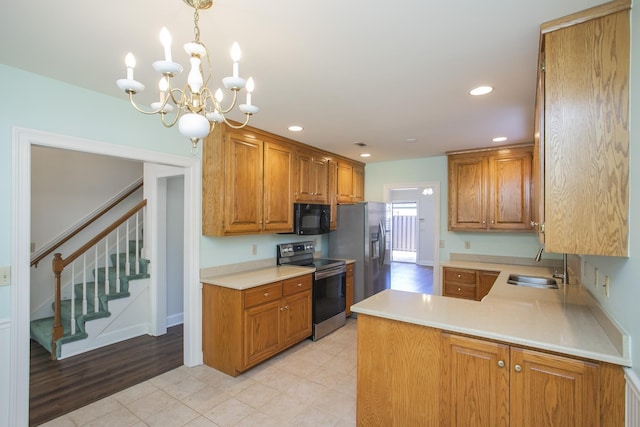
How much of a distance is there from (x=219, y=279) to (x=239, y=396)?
1065 millimetres

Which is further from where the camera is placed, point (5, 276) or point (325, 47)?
point (5, 276)

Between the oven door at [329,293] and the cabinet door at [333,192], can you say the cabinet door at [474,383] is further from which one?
the cabinet door at [333,192]

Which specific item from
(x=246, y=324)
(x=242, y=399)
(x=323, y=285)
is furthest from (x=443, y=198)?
(x=242, y=399)

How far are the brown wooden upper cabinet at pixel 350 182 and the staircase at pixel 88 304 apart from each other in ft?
9.43

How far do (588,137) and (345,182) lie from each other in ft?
11.9

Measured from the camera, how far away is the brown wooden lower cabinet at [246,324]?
9.34 ft

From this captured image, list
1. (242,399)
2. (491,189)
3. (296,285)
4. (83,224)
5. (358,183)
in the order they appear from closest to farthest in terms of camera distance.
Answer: (242,399) → (296,285) → (491,189) → (83,224) → (358,183)

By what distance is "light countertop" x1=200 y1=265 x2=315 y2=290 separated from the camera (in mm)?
2918

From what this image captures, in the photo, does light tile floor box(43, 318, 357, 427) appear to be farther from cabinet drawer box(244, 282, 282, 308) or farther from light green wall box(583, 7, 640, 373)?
light green wall box(583, 7, 640, 373)

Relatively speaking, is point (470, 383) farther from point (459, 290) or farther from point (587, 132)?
point (459, 290)

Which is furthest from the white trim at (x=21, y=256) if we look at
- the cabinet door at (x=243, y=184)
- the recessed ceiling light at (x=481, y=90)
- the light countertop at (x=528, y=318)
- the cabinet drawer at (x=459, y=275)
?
the cabinet drawer at (x=459, y=275)

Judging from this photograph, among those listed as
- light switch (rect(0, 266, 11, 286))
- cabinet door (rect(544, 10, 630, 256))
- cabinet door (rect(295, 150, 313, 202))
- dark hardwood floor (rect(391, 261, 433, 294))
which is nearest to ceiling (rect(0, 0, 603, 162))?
cabinet door (rect(544, 10, 630, 256))

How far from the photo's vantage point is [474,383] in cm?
166

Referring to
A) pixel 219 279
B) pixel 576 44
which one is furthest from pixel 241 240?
pixel 576 44
